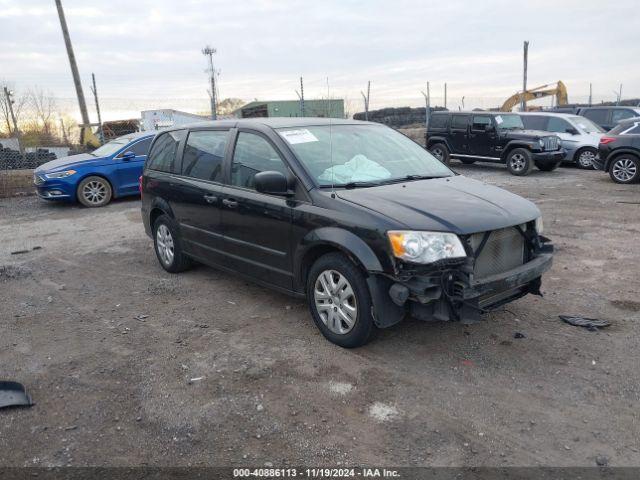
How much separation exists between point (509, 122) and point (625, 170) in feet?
12.2

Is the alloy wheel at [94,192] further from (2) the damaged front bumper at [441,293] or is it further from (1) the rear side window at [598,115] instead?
(1) the rear side window at [598,115]

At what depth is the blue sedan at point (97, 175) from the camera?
1102 centimetres

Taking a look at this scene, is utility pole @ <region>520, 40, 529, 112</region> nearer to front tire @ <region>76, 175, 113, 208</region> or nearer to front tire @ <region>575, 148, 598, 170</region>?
front tire @ <region>575, 148, 598, 170</region>

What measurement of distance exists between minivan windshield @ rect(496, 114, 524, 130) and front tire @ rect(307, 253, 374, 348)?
12175mm

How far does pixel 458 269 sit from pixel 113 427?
2.42 meters

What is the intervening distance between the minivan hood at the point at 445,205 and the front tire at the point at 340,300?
0.50 m

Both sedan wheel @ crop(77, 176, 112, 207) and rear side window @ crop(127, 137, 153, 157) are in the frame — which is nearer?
sedan wheel @ crop(77, 176, 112, 207)

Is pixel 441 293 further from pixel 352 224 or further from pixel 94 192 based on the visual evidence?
pixel 94 192

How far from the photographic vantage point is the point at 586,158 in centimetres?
1498

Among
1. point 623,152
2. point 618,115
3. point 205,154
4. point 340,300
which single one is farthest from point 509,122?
point 340,300

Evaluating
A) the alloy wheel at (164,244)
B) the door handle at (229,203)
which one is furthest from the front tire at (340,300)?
the alloy wheel at (164,244)

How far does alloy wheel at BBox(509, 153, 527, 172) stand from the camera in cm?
1402

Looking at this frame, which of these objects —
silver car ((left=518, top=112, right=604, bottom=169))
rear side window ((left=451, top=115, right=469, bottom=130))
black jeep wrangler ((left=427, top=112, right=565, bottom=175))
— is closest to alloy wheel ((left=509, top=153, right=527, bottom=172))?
black jeep wrangler ((left=427, top=112, right=565, bottom=175))

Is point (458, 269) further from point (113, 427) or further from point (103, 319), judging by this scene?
point (103, 319)
